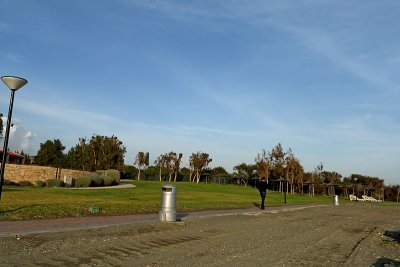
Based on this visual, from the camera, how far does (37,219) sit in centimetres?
1342

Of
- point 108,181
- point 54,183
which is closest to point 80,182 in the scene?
point 54,183

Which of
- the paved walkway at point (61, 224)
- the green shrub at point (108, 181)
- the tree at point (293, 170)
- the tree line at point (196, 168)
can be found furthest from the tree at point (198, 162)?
the paved walkway at point (61, 224)

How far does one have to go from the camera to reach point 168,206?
49.5 feet

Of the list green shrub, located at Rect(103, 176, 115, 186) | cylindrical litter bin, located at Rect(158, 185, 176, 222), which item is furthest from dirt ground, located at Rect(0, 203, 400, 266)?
green shrub, located at Rect(103, 176, 115, 186)

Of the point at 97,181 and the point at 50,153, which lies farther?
the point at 50,153

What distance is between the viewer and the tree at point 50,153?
73.4m

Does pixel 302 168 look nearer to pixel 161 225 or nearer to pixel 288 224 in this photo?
pixel 288 224

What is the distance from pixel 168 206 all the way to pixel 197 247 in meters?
4.68

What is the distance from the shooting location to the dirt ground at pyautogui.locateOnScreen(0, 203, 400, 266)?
850cm

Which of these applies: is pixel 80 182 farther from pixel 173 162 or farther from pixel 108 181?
pixel 173 162

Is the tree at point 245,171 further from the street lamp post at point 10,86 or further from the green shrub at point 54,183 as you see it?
the street lamp post at point 10,86

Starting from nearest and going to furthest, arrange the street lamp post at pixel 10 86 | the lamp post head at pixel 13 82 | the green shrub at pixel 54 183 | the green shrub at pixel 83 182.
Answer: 1. the street lamp post at pixel 10 86
2. the lamp post head at pixel 13 82
3. the green shrub at pixel 54 183
4. the green shrub at pixel 83 182

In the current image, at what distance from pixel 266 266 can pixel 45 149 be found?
238 feet

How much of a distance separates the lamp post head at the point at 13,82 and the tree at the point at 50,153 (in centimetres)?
6044
